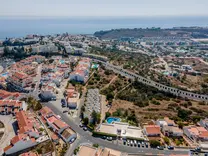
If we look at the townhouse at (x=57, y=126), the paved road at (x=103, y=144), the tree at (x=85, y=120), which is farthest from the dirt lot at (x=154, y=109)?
the townhouse at (x=57, y=126)

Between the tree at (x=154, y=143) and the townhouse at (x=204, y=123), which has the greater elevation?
the townhouse at (x=204, y=123)

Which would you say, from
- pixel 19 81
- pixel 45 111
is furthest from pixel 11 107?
pixel 19 81

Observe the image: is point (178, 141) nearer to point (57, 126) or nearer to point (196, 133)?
point (196, 133)

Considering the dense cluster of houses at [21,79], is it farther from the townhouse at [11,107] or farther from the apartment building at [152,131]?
the apartment building at [152,131]

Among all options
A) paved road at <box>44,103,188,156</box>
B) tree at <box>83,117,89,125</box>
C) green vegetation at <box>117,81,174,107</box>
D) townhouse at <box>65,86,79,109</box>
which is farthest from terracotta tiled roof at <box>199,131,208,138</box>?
townhouse at <box>65,86,79,109</box>

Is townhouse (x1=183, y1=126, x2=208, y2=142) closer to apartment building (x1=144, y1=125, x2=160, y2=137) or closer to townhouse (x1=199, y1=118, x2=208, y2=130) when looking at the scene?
townhouse (x1=199, y1=118, x2=208, y2=130)

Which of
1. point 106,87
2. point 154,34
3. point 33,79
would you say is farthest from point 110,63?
point 154,34

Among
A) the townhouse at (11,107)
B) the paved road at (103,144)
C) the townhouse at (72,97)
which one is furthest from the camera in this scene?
the townhouse at (72,97)
